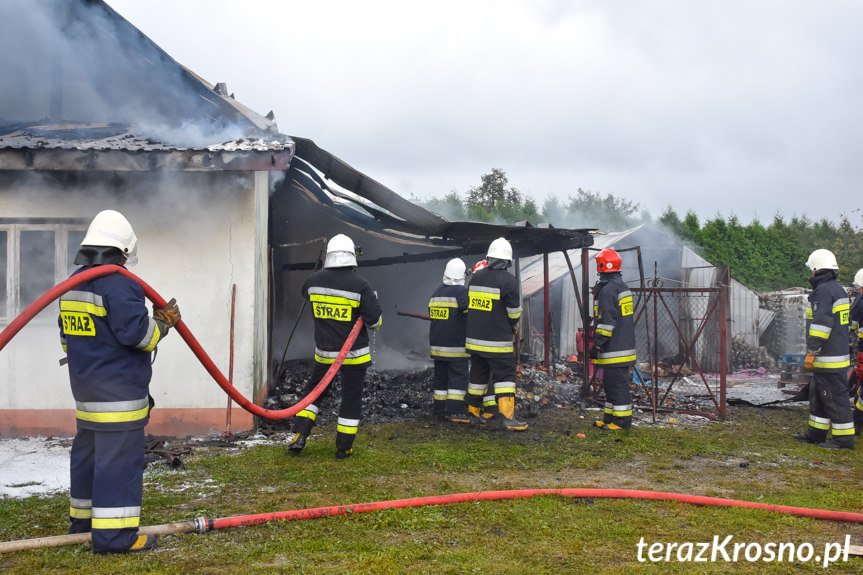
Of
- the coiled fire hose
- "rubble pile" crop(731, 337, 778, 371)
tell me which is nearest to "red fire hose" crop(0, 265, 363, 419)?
the coiled fire hose

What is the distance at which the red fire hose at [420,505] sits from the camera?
140 inches

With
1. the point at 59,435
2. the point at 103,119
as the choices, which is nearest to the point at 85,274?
the point at 59,435

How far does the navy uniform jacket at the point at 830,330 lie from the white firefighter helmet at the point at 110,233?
651 cm

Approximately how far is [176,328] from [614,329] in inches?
206

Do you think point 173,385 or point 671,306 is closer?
point 173,385

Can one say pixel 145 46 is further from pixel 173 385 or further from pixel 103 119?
pixel 173 385

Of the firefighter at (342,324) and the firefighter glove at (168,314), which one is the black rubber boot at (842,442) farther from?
the firefighter glove at (168,314)

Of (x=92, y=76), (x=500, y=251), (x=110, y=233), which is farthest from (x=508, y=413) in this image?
(x=92, y=76)

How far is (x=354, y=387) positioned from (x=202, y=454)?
160 cm

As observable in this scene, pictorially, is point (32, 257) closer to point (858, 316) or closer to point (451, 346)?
point (451, 346)

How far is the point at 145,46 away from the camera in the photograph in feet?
25.9

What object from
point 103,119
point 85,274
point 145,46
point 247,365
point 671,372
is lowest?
point 671,372

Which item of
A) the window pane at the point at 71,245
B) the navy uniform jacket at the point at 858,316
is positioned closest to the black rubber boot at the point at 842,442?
the navy uniform jacket at the point at 858,316

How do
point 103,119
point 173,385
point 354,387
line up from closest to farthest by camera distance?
point 354,387 < point 173,385 < point 103,119
